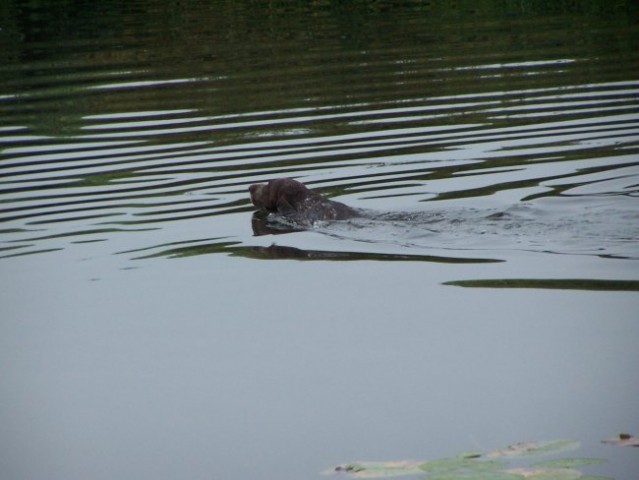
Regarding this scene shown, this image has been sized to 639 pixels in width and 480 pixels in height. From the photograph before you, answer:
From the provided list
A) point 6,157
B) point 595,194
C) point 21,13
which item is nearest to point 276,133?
point 6,157

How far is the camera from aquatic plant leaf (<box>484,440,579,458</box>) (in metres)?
6.11

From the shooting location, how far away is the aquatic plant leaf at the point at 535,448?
6113mm

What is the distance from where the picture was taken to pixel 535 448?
615 cm

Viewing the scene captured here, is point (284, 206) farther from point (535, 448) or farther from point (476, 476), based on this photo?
point (476, 476)

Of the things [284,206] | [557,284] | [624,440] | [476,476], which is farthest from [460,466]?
[284,206]

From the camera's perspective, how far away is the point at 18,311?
941 cm

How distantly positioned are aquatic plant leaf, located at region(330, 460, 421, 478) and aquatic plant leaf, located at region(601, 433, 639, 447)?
0.92m

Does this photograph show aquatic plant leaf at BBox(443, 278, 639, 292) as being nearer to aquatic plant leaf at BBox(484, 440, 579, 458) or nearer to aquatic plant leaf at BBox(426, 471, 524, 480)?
aquatic plant leaf at BBox(484, 440, 579, 458)

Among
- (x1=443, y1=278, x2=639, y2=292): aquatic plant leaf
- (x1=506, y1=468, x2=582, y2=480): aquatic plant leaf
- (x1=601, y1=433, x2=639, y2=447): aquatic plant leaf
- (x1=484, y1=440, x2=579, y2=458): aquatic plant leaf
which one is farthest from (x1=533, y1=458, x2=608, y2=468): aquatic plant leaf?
(x1=443, y1=278, x2=639, y2=292): aquatic plant leaf

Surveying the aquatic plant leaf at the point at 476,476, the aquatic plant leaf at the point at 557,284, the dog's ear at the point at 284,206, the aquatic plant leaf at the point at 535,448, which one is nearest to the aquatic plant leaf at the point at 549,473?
the aquatic plant leaf at the point at 476,476

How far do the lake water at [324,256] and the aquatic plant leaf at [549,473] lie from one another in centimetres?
23

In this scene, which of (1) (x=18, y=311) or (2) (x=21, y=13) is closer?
(1) (x=18, y=311)

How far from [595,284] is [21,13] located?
81.4ft

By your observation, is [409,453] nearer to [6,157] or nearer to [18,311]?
[18,311]
